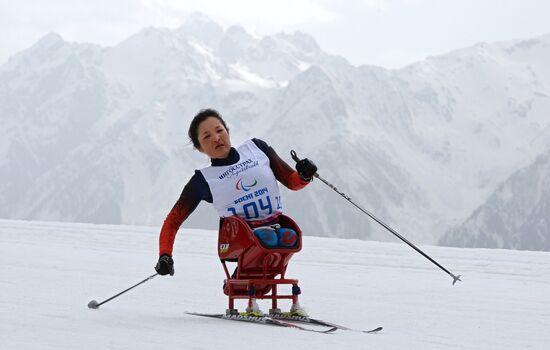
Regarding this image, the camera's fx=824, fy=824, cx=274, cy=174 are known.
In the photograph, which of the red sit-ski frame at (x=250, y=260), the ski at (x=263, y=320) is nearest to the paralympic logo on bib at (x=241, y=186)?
the red sit-ski frame at (x=250, y=260)

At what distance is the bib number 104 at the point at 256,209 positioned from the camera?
6219 mm

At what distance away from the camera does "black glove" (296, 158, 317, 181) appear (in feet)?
20.1

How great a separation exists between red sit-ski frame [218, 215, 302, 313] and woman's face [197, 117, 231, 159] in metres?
0.52

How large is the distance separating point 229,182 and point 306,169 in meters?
0.60

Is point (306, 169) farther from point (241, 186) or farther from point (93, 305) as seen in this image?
point (93, 305)

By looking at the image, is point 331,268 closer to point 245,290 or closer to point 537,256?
point 537,256

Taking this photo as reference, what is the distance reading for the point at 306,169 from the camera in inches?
241

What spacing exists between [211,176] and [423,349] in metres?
2.36

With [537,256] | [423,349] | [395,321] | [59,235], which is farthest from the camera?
[59,235]

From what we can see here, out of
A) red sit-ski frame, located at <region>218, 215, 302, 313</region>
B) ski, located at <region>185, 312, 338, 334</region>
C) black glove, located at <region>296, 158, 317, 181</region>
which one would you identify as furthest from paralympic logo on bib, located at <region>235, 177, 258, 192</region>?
ski, located at <region>185, 312, 338, 334</region>

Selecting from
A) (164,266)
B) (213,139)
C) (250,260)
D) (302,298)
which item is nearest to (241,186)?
(213,139)

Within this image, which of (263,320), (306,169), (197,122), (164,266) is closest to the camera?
(263,320)

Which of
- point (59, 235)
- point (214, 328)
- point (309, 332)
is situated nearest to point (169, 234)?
point (214, 328)

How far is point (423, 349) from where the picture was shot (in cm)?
463
